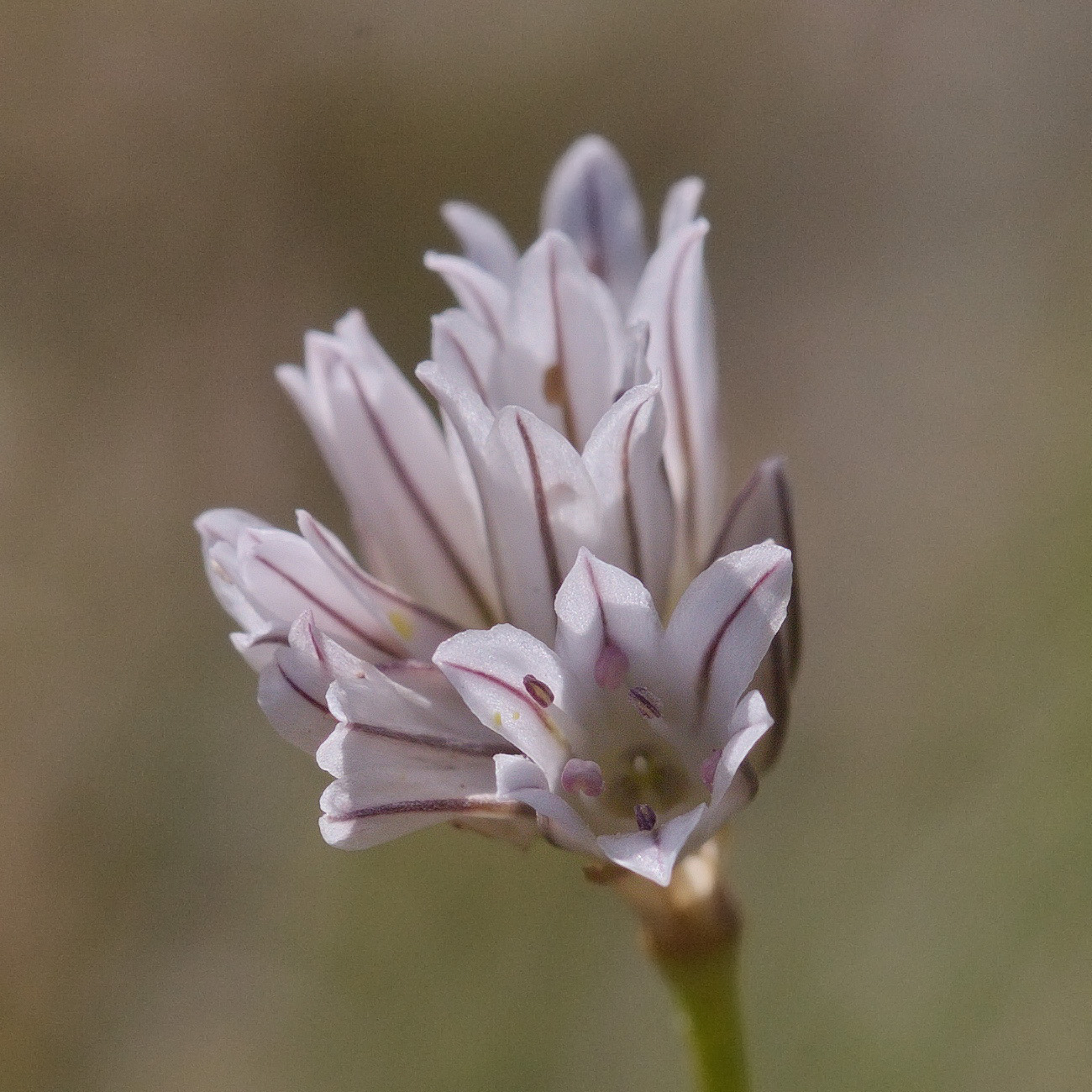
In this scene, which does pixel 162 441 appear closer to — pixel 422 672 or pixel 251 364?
pixel 251 364

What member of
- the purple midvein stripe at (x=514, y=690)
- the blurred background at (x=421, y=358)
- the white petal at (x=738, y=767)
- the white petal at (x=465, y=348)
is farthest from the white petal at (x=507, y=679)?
the blurred background at (x=421, y=358)

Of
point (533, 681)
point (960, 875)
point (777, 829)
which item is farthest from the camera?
point (777, 829)

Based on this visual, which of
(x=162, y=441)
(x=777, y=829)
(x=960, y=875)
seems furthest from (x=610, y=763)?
(x=162, y=441)

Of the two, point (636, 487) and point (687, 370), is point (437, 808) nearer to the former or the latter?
point (636, 487)

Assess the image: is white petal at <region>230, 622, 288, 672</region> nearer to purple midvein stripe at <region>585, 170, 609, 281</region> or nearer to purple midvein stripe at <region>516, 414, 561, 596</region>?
purple midvein stripe at <region>516, 414, 561, 596</region>

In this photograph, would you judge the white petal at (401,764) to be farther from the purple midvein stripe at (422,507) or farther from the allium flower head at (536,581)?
the purple midvein stripe at (422,507)

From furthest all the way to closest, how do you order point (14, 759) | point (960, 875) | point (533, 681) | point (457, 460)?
point (14, 759)
point (960, 875)
point (457, 460)
point (533, 681)

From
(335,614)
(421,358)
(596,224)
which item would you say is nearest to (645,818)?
(335,614)
